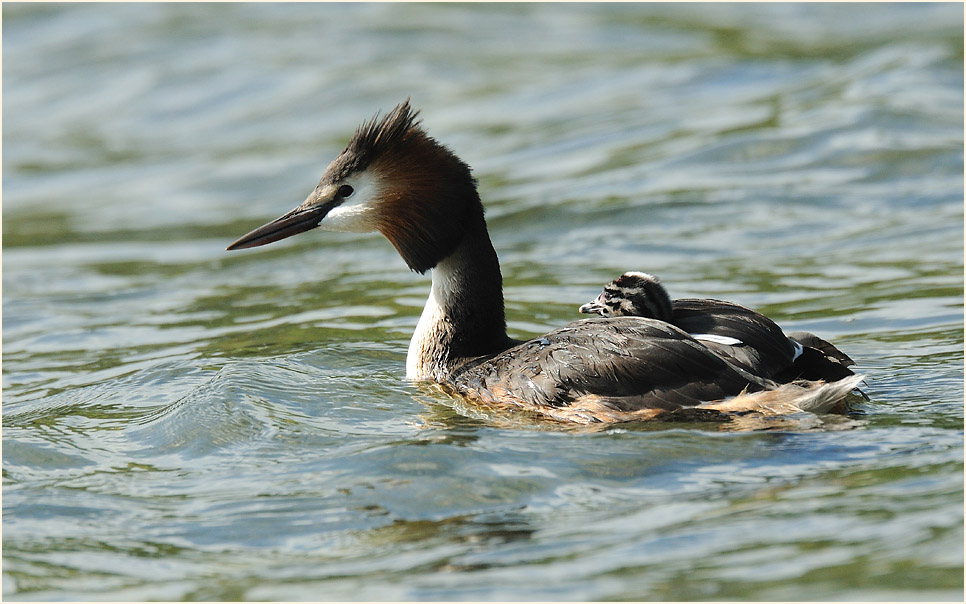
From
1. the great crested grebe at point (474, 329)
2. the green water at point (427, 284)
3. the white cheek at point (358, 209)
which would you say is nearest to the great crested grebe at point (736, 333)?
the great crested grebe at point (474, 329)

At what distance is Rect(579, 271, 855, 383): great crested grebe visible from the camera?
21.1 ft

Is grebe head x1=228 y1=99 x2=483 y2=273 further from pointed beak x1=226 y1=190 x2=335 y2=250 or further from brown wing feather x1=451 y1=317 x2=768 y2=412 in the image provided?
brown wing feather x1=451 y1=317 x2=768 y2=412

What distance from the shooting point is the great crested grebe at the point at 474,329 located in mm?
6227

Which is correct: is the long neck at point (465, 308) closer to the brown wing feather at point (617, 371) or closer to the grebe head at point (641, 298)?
the brown wing feather at point (617, 371)

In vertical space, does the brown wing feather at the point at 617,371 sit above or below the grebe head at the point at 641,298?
below

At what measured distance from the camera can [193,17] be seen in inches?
832

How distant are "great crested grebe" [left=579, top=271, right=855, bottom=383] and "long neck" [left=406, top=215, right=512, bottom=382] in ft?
1.77

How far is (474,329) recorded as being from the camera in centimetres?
732

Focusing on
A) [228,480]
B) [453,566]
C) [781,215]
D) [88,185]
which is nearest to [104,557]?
[228,480]

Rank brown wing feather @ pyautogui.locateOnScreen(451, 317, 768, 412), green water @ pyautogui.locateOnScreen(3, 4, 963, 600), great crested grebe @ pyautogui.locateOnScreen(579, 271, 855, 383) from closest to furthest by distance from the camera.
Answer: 1. green water @ pyautogui.locateOnScreen(3, 4, 963, 600)
2. brown wing feather @ pyautogui.locateOnScreen(451, 317, 768, 412)
3. great crested grebe @ pyautogui.locateOnScreen(579, 271, 855, 383)

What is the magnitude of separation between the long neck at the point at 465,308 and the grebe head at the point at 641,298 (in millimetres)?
685

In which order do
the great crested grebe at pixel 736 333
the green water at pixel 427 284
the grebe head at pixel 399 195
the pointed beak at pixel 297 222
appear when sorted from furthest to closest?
1. the pointed beak at pixel 297 222
2. the grebe head at pixel 399 195
3. the great crested grebe at pixel 736 333
4. the green water at pixel 427 284

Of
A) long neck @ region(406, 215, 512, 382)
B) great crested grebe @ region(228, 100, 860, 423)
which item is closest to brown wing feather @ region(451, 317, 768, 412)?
great crested grebe @ region(228, 100, 860, 423)

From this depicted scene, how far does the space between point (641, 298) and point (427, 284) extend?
4.18m
